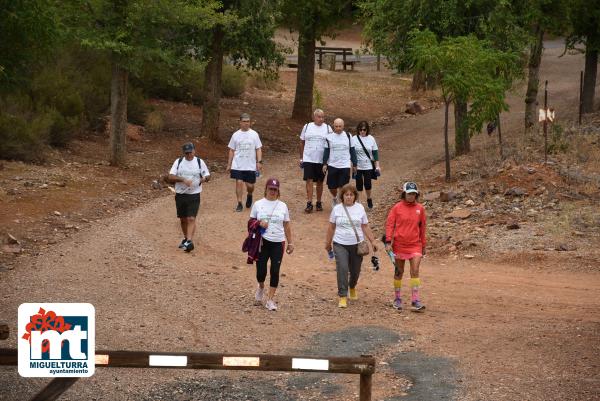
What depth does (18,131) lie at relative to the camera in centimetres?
2370

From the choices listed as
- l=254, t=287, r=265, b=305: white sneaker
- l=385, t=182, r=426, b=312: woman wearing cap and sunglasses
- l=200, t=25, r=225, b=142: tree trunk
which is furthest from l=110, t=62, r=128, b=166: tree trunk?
l=385, t=182, r=426, b=312: woman wearing cap and sunglasses

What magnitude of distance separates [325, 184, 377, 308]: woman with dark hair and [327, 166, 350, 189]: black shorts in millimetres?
5347

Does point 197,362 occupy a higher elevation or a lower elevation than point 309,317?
higher

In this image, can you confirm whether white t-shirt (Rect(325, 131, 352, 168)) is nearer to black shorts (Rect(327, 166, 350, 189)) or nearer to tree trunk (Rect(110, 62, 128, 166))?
black shorts (Rect(327, 166, 350, 189))

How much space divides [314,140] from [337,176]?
768 mm

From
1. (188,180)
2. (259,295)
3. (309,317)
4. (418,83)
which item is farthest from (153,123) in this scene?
(309,317)

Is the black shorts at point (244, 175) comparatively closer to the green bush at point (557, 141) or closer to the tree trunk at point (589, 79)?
the green bush at point (557, 141)

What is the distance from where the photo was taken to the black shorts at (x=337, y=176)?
19.9 m

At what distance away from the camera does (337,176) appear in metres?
19.9

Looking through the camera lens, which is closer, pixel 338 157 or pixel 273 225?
pixel 273 225

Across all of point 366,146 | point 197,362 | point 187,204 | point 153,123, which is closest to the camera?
point 197,362

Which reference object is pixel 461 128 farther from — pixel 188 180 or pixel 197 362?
pixel 197 362

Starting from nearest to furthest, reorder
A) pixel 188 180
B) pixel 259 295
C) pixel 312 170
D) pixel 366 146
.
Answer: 1. pixel 259 295
2. pixel 188 180
3. pixel 366 146
4. pixel 312 170

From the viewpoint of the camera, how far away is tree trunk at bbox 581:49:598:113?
3297 cm
